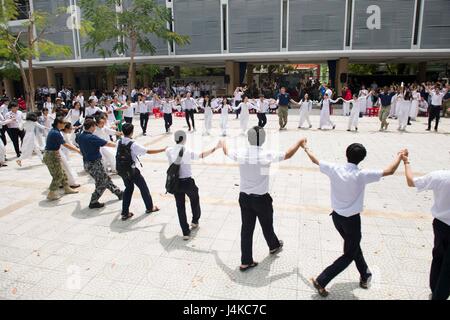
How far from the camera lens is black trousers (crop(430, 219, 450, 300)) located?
10.4ft

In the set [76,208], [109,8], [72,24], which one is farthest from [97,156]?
[72,24]

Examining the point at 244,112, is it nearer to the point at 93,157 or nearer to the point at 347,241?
the point at 93,157

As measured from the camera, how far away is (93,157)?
6.22 m

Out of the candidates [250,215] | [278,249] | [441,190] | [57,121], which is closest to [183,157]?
[250,215]

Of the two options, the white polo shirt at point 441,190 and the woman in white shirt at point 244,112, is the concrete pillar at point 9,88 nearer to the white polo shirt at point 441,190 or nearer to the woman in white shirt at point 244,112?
the woman in white shirt at point 244,112

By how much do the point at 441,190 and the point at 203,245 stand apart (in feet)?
9.85

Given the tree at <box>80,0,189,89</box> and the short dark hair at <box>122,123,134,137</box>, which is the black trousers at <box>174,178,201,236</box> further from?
the tree at <box>80,0,189,89</box>

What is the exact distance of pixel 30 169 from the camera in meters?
9.33

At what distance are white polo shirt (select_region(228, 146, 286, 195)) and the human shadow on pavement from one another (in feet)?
3.24

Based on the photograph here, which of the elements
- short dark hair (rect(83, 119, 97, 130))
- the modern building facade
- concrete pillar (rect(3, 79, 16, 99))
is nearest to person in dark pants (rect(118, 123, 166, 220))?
short dark hair (rect(83, 119, 97, 130))

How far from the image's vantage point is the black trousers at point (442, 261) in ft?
10.4

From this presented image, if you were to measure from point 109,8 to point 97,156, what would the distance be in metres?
20.6

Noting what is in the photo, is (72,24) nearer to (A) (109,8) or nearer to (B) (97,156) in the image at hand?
(A) (109,8)
